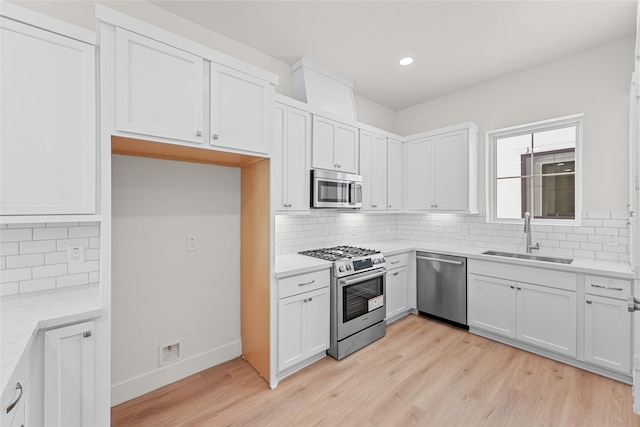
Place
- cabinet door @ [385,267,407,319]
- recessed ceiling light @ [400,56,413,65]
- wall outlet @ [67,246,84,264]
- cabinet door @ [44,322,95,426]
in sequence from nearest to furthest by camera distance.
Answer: cabinet door @ [44,322,95,426]
wall outlet @ [67,246,84,264]
recessed ceiling light @ [400,56,413,65]
cabinet door @ [385,267,407,319]

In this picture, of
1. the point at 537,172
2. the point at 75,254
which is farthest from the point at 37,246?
the point at 537,172

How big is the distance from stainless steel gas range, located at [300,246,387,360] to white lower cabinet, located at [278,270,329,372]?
10cm

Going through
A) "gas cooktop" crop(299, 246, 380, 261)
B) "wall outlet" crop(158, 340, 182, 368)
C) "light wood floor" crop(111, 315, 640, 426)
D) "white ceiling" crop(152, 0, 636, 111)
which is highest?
"white ceiling" crop(152, 0, 636, 111)

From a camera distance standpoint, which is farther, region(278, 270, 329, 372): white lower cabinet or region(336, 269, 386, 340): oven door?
region(336, 269, 386, 340): oven door

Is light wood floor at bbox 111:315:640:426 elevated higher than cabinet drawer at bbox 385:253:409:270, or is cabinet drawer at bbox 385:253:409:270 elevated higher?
cabinet drawer at bbox 385:253:409:270

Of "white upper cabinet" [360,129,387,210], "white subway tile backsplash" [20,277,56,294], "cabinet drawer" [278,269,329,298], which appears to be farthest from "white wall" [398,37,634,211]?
"white subway tile backsplash" [20,277,56,294]

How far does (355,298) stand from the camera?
9.61ft

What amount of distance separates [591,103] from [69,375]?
4.80 m

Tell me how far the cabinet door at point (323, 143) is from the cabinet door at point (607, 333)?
2.74 meters

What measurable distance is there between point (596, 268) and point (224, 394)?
132 inches

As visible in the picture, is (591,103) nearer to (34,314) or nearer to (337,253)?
(337,253)

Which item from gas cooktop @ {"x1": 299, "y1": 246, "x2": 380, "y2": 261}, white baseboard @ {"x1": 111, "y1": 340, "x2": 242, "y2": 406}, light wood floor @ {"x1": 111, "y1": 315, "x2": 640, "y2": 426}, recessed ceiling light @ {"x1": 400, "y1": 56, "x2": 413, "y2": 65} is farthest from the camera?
recessed ceiling light @ {"x1": 400, "y1": 56, "x2": 413, "y2": 65}

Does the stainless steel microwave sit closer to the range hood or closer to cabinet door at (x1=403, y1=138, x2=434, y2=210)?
the range hood

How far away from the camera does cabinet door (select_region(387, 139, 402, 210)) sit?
4004 millimetres
